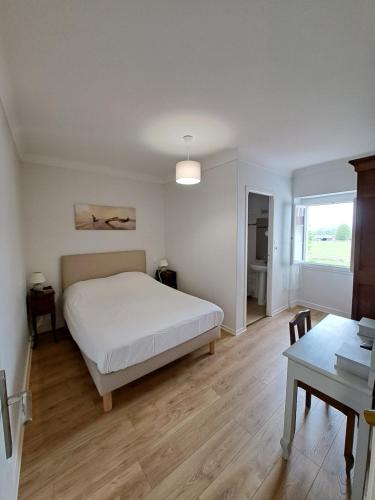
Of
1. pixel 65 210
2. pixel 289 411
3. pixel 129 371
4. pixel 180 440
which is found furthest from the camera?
pixel 65 210

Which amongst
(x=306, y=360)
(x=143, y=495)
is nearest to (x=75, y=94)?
(x=306, y=360)

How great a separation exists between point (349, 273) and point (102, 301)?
12.6 ft

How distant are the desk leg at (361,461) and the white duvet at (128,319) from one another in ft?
4.61

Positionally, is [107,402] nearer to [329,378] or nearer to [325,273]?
[329,378]

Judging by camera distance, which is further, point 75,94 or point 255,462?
point 75,94

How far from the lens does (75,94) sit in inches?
65.0

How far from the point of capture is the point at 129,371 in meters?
1.79

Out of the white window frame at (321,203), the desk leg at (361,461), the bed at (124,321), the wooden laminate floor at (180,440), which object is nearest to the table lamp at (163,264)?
the bed at (124,321)

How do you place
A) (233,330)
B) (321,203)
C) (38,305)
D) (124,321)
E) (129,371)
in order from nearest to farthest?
(129,371) → (124,321) → (38,305) → (233,330) → (321,203)

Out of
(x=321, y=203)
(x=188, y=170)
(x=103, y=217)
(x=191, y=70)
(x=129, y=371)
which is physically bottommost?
(x=129, y=371)

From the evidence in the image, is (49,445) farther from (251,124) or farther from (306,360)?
(251,124)

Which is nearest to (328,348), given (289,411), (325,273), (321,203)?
(289,411)

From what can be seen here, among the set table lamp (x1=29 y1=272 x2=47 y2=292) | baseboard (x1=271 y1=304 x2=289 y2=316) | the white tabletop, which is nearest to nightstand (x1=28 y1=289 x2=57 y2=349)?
table lamp (x1=29 y1=272 x2=47 y2=292)

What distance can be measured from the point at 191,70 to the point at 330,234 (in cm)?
355
